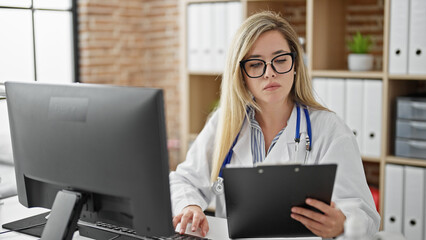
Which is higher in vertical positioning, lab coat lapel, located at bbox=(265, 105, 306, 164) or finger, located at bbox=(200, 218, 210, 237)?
lab coat lapel, located at bbox=(265, 105, 306, 164)

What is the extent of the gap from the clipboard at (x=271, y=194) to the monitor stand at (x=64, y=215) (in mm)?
399

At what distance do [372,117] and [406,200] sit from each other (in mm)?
484

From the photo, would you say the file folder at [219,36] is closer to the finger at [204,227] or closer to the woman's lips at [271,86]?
the woman's lips at [271,86]

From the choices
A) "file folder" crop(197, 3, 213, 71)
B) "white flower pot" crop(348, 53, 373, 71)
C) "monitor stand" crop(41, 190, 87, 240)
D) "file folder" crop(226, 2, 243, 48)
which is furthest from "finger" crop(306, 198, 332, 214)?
"file folder" crop(197, 3, 213, 71)

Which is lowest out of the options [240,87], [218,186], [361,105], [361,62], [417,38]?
[218,186]

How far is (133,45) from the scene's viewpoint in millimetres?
4070

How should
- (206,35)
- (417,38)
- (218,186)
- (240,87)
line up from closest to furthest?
(218,186) → (240,87) → (417,38) → (206,35)

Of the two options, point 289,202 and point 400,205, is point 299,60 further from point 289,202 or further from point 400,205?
point 400,205

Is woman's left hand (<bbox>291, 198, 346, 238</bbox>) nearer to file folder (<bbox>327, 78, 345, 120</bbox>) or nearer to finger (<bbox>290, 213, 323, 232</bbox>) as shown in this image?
finger (<bbox>290, 213, 323, 232</bbox>)

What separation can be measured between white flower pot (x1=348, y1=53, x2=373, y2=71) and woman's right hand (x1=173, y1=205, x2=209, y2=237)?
1636mm

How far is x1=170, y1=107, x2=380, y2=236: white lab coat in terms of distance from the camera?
1.69 m

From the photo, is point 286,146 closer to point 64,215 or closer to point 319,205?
point 319,205

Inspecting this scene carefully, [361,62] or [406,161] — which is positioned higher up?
[361,62]

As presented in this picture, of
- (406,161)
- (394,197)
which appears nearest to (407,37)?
(406,161)
